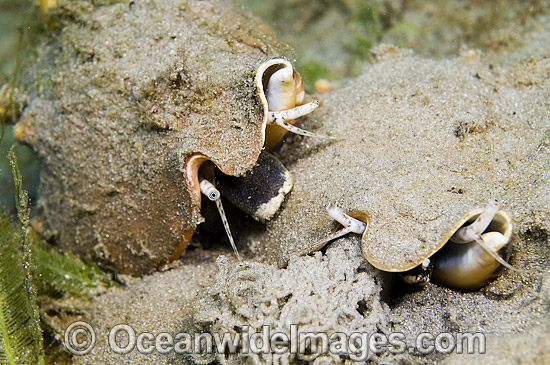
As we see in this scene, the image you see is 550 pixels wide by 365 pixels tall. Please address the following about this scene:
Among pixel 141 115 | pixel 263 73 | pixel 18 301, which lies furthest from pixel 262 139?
pixel 18 301

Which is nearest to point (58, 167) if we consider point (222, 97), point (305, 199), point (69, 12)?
point (69, 12)

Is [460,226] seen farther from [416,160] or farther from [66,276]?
[66,276]

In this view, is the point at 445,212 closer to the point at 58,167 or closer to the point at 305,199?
the point at 305,199

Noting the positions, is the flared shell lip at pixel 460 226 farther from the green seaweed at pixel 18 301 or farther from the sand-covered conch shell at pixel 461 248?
the green seaweed at pixel 18 301

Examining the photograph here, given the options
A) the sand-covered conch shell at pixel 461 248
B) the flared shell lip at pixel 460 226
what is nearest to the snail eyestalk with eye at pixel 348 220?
the sand-covered conch shell at pixel 461 248

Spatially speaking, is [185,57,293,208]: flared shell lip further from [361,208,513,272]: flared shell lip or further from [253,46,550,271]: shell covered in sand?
[361,208,513,272]: flared shell lip

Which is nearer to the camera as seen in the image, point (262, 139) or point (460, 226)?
point (460, 226)

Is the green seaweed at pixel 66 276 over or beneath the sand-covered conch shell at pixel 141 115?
beneath
